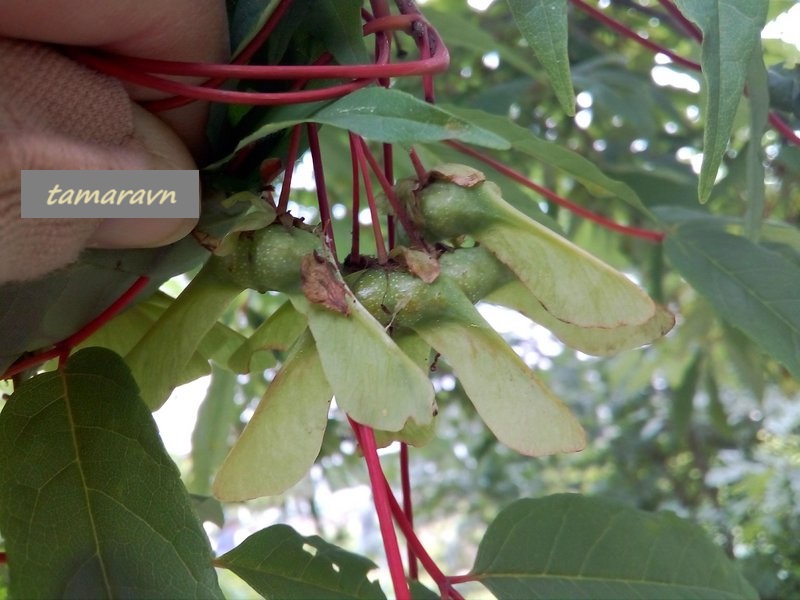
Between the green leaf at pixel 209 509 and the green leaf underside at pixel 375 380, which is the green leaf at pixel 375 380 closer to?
the green leaf underside at pixel 375 380

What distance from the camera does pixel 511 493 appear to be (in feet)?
9.85

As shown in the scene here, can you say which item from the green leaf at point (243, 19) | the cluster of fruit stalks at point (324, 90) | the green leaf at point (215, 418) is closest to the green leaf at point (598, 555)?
the cluster of fruit stalks at point (324, 90)

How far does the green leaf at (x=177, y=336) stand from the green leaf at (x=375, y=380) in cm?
6

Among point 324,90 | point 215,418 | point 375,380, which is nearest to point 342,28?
point 324,90

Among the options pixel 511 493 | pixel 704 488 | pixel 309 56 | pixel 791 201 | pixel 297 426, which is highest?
pixel 309 56

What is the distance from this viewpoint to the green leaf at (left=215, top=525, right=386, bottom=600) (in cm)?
38

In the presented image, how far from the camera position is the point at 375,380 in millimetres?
276

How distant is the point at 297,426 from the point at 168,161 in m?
0.11

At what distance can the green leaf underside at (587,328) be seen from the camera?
1.13 ft

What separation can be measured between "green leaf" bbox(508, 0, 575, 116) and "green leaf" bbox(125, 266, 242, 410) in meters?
0.14

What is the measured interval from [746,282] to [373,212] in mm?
271

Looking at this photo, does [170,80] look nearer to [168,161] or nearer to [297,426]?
[168,161]

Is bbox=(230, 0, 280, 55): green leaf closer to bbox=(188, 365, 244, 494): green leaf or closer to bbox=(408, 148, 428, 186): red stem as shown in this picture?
bbox=(408, 148, 428, 186): red stem

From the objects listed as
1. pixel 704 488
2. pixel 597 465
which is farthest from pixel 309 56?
pixel 597 465
